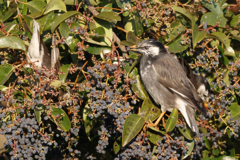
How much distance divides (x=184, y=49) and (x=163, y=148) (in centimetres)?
93

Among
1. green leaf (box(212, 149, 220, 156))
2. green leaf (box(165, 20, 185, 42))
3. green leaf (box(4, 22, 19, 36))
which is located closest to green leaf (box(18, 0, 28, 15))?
green leaf (box(4, 22, 19, 36))

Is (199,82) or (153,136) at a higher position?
(199,82)

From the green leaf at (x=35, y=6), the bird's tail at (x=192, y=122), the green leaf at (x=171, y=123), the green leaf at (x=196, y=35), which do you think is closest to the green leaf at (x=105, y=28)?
the green leaf at (x=35, y=6)

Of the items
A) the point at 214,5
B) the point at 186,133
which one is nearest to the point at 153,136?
the point at 186,133

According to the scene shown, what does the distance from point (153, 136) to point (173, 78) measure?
83 cm

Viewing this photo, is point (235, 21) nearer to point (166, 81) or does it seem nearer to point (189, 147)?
point (166, 81)

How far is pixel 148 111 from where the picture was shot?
258cm

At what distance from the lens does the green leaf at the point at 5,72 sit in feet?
7.14

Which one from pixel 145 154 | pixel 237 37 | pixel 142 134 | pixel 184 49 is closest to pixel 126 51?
pixel 184 49

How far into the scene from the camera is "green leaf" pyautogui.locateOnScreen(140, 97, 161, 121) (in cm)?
252

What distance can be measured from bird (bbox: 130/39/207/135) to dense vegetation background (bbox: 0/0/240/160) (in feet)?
0.31

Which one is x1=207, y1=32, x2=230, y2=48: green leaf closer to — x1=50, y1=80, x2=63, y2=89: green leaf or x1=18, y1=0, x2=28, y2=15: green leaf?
x1=50, y1=80, x2=63, y2=89: green leaf

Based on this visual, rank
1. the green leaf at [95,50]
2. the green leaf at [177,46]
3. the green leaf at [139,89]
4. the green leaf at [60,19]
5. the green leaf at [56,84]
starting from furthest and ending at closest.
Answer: the green leaf at [177,46], the green leaf at [139,89], the green leaf at [95,50], the green leaf at [60,19], the green leaf at [56,84]

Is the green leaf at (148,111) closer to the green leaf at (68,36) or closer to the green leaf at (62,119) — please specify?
the green leaf at (62,119)
